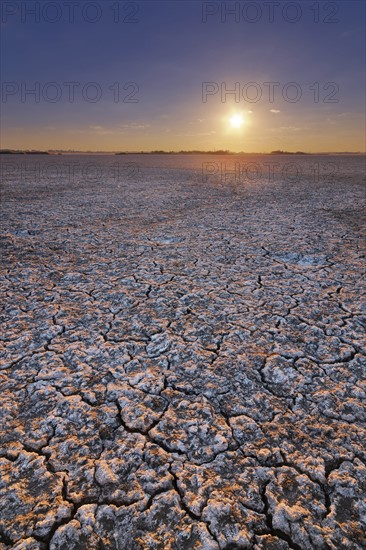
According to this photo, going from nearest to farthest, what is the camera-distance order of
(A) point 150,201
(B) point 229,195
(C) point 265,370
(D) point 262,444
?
(D) point 262,444 < (C) point 265,370 < (A) point 150,201 < (B) point 229,195

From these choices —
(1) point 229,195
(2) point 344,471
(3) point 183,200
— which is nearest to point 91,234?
(3) point 183,200

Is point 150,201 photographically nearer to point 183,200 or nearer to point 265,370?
point 183,200

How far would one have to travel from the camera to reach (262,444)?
191 centimetres

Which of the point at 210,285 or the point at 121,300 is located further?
the point at 210,285

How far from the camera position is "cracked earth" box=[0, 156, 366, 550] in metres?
1.53

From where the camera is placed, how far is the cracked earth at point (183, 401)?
153 centimetres

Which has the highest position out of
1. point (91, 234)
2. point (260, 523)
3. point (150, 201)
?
point (150, 201)

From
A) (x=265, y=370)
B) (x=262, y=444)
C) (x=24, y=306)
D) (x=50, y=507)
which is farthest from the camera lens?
(x=24, y=306)

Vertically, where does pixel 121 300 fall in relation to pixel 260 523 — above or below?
above

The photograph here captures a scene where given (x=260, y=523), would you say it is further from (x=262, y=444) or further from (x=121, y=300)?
(x=121, y=300)

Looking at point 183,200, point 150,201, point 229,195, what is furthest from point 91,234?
point 229,195

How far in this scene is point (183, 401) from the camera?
2.24m

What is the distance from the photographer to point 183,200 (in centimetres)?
1053

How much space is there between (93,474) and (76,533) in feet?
0.94
